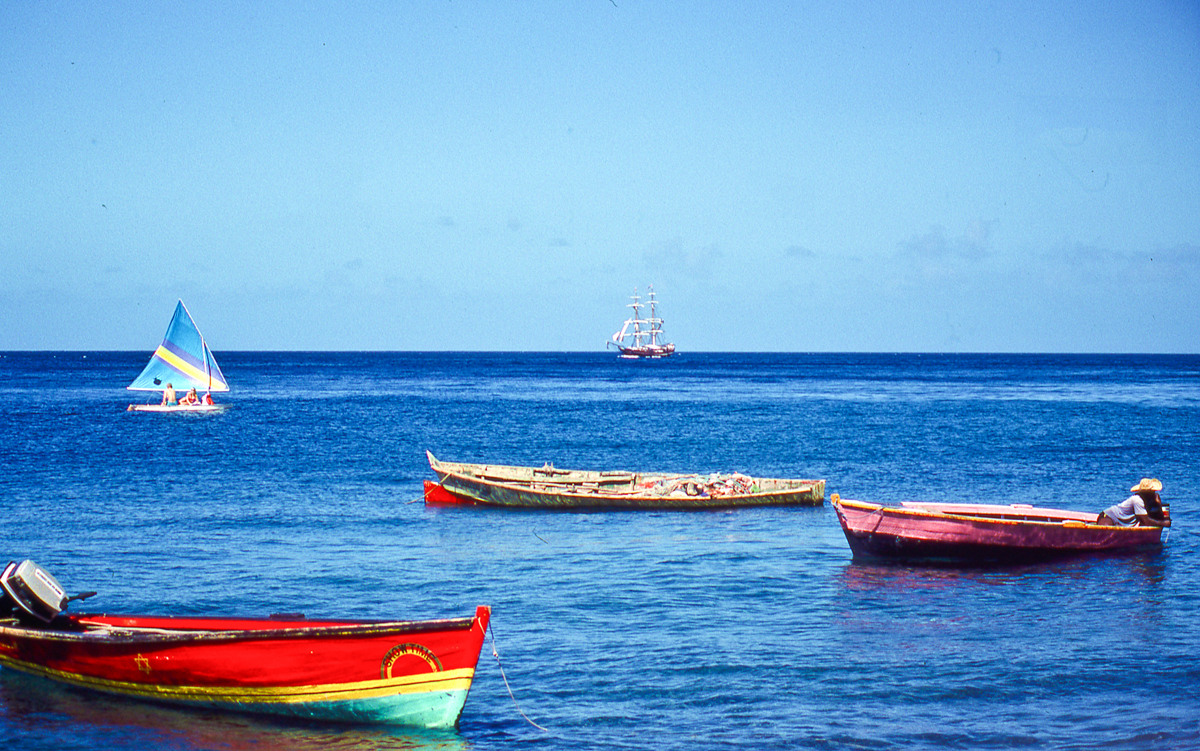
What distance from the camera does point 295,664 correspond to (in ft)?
43.3

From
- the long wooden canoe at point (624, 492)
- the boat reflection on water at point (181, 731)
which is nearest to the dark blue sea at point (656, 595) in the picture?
the boat reflection on water at point (181, 731)

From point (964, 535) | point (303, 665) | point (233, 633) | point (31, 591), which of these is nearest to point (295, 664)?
point (303, 665)

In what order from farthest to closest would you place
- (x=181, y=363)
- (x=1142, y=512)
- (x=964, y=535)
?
(x=181, y=363) → (x=1142, y=512) → (x=964, y=535)

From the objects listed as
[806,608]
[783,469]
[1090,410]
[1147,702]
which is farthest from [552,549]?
[1090,410]

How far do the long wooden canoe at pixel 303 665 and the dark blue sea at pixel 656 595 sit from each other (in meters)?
0.30

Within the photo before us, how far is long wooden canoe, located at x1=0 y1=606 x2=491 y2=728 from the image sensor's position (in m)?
12.8

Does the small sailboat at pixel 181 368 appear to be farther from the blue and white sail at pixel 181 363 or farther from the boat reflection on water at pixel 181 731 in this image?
the boat reflection on water at pixel 181 731

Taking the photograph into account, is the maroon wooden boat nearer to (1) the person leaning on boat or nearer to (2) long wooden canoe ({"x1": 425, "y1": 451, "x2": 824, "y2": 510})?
(1) the person leaning on boat

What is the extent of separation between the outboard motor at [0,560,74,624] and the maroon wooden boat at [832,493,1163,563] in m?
15.2

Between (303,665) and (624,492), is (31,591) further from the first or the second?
(624,492)

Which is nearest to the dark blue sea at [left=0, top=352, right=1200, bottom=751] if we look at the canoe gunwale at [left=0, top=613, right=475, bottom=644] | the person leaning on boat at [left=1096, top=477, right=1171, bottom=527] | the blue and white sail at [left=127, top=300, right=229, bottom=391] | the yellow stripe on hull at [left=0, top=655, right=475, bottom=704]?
the yellow stripe on hull at [left=0, top=655, right=475, bottom=704]

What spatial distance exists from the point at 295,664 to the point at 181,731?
74.0 inches

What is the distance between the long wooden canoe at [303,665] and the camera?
1283 centimetres

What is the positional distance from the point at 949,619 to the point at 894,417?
56418 millimetres
